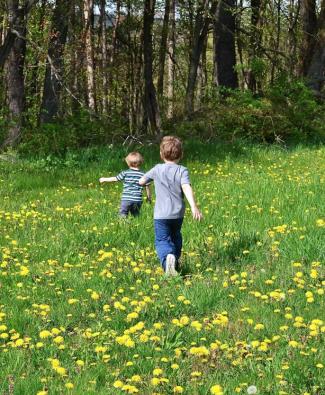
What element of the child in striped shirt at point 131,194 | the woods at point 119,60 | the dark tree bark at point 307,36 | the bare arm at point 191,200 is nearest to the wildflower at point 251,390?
the bare arm at point 191,200

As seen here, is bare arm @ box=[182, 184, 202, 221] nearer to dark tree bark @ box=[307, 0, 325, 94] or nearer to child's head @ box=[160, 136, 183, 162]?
child's head @ box=[160, 136, 183, 162]

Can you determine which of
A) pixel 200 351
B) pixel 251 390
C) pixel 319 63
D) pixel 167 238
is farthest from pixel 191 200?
pixel 319 63

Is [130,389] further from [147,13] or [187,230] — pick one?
[147,13]

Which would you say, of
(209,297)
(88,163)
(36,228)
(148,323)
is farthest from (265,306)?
(88,163)

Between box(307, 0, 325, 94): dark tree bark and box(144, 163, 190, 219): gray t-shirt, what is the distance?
1351 cm

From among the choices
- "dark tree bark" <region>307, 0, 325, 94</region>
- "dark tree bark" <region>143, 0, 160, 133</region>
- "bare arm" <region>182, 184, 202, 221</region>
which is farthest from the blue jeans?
"dark tree bark" <region>307, 0, 325, 94</region>

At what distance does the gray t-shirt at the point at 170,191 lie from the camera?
21.3ft

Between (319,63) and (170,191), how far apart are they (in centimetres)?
1448

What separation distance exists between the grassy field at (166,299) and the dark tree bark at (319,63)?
9696 mm

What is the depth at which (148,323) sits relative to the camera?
497 cm

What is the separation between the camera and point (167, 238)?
647 cm

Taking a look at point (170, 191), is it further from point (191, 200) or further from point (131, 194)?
point (131, 194)

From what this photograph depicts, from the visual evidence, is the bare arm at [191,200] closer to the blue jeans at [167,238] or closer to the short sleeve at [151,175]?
the blue jeans at [167,238]

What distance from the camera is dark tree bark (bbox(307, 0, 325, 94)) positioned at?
19.3 meters
